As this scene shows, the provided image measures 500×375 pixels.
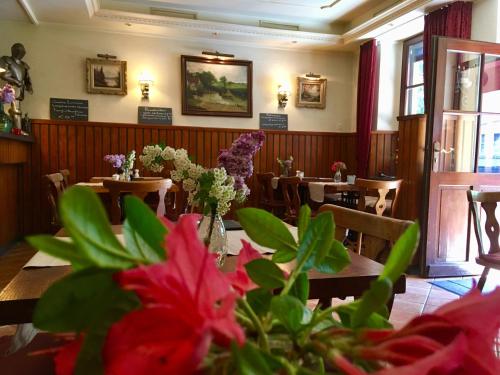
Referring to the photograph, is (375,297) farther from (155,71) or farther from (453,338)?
(155,71)

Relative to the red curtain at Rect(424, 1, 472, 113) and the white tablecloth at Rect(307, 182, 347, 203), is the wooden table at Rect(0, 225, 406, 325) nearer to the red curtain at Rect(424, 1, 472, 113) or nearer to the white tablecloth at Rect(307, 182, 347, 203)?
the white tablecloth at Rect(307, 182, 347, 203)

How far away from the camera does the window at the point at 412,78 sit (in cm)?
596

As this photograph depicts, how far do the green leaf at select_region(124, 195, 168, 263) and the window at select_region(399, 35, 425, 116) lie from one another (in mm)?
6331

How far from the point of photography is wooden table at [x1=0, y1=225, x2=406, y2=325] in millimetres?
832

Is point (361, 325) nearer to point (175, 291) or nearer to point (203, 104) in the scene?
point (175, 291)

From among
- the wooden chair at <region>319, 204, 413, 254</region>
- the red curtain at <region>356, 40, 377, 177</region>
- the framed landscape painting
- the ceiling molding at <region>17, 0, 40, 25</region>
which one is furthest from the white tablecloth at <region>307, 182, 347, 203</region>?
the ceiling molding at <region>17, 0, 40, 25</region>

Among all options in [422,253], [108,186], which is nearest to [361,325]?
[108,186]

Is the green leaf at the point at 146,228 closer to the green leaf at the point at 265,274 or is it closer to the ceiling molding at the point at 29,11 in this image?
the green leaf at the point at 265,274

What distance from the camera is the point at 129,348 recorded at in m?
0.20

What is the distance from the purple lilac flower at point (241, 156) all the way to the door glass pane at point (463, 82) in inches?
123

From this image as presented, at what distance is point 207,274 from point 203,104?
241 inches

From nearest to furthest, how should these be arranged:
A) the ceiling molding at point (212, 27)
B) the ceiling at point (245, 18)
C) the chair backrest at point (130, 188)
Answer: the chair backrest at point (130, 188), the ceiling at point (245, 18), the ceiling molding at point (212, 27)

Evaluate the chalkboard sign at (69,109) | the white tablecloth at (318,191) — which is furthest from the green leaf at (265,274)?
the chalkboard sign at (69,109)

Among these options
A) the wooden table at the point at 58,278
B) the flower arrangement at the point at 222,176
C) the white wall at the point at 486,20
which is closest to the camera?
the wooden table at the point at 58,278
